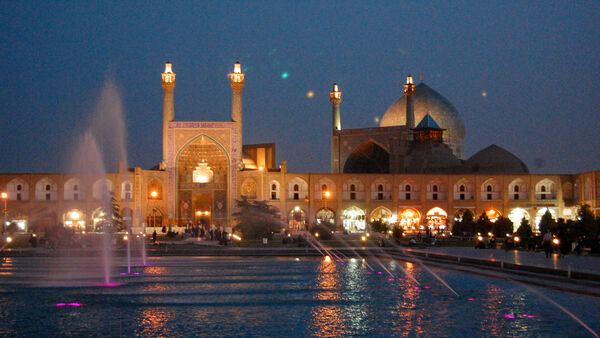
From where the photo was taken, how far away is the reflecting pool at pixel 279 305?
8641mm

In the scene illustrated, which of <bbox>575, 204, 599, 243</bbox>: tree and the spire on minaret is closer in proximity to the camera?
<bbox>575, 204, 599, 243</bbox>: tree

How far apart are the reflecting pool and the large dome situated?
38433mm

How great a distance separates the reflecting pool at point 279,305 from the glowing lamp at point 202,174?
2771cm

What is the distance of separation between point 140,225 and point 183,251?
61.9 feet

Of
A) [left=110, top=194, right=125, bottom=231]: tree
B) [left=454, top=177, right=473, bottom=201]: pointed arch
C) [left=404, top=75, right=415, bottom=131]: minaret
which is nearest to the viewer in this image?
[left=110, top=194, right=125, bottom=231]: tree

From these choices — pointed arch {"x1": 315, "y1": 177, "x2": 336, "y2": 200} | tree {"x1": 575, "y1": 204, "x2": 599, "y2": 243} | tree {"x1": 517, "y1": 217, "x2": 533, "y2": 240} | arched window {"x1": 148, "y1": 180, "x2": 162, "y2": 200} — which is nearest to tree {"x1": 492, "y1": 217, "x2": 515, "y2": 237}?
tree {"x1": 517, "y1": 217, "x2": 533, "y2": 240}

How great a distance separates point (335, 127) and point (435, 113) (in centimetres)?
753

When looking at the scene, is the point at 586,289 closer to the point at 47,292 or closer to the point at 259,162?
the point at 47,292

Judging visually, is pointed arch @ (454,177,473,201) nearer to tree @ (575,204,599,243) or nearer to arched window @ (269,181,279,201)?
arched window @ (269,181,279,201)

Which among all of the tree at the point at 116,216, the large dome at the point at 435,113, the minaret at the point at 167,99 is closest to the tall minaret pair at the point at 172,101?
the minaret at the point at 167,99

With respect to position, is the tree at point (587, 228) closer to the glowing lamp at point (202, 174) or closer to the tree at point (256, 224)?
the tree at point (256, 224)

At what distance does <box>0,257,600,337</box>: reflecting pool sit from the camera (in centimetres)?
864

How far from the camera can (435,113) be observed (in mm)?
53375

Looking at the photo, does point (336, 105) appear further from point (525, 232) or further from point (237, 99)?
point (525, 232)
